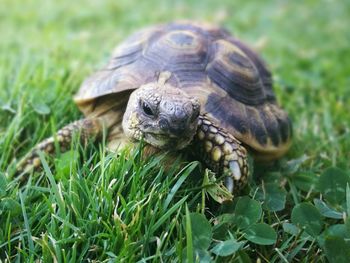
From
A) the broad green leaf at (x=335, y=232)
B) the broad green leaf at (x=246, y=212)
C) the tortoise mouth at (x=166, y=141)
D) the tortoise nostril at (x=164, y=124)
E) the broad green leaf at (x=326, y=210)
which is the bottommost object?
the broad green leaf at (x=326, y=210)

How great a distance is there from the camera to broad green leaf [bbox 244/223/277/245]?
1.96 metres

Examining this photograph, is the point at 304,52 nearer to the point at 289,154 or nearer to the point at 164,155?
the point at 289,154

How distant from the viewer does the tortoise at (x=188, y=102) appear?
7.10ft

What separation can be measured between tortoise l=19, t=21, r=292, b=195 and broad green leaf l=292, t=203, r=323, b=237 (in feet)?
1.04

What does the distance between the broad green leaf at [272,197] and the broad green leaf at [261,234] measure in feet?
0.81

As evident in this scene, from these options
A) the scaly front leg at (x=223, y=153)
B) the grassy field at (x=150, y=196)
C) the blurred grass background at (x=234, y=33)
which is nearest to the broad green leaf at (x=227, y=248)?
the grassy field at (x=150, y=196)

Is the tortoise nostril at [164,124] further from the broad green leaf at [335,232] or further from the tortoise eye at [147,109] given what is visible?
the broad green leaf at [335,232]

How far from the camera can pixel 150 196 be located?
1954 mm

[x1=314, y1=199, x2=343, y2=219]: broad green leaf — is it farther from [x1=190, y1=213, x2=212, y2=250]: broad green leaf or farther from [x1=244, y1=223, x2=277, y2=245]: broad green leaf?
[x1=190, y1=213, x2=212, y2=250]: broad green leaf

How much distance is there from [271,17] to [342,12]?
117 centimetres

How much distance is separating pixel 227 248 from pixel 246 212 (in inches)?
10.9

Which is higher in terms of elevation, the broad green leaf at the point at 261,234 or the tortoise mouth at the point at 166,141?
the tortoise mouth at the point at 166,141

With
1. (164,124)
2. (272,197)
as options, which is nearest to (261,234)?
(272,197)

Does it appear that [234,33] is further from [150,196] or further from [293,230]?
[150,196]
